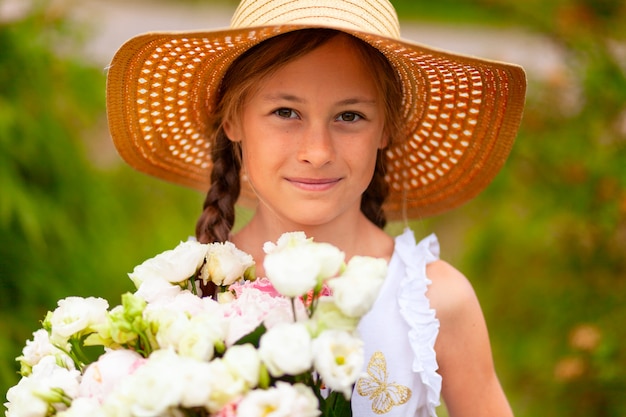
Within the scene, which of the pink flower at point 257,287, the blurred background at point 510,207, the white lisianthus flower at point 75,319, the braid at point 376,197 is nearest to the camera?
the white lisianthus flower at point 75,319

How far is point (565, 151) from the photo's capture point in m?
3.56

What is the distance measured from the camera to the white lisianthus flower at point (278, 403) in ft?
3.92

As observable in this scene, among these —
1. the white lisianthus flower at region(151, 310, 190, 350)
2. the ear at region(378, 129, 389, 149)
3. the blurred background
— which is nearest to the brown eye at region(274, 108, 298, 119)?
the ear at region(378, 129, 389, 149)

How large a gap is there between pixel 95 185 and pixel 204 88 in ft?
4.82

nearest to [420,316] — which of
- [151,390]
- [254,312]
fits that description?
[254,312]

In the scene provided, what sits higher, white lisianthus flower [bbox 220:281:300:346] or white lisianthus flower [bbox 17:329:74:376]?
white lisianthus flower [bbox 220:281:300:346]

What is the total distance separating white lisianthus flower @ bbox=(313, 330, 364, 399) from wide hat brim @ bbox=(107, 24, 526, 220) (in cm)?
59

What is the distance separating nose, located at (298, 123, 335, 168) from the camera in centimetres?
175

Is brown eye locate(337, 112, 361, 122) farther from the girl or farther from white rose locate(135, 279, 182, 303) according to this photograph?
white rose locate(135, 279, 182, 303)

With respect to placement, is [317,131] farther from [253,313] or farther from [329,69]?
[253,313]

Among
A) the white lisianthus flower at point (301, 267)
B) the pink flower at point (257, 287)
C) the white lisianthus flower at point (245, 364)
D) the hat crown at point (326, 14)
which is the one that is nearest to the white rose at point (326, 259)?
the white lisianthus flower at point (301, 267)

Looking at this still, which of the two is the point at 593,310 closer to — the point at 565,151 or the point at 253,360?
the point at 565,151

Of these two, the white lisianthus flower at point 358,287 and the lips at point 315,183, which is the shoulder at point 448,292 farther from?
the white lisianthus flower at point 358,287

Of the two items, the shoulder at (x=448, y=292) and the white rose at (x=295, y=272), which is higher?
the white rose at (x=295, y=272)
